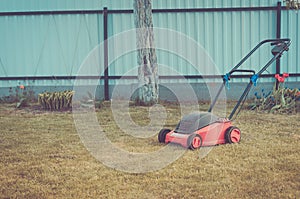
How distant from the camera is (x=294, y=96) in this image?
772cm

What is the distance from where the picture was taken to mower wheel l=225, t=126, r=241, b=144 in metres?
5.19

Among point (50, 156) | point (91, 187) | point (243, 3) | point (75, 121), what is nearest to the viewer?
point (91, 187)

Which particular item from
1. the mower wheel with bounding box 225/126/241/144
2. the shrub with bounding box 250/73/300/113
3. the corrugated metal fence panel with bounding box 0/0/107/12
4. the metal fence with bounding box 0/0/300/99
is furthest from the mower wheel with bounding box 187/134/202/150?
the corrugated metal fence panel with bounding box 0/0/107/12

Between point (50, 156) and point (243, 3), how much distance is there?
5.35 meters

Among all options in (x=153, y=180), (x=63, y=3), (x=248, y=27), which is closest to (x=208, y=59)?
(x=248, y=27)

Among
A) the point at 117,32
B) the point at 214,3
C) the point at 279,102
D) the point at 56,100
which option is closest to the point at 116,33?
the point at 117,32

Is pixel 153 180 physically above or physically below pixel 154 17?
below

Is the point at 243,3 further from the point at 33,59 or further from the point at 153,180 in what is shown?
the point at 153,180

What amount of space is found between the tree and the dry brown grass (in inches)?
80.7

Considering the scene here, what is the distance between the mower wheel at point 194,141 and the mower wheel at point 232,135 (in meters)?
0.35

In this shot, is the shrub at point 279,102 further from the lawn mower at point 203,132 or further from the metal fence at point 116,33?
the lawn mower at point 203,132

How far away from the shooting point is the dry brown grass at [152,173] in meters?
3.78

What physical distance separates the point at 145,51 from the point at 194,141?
3429mm

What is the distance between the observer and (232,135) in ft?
17.1
